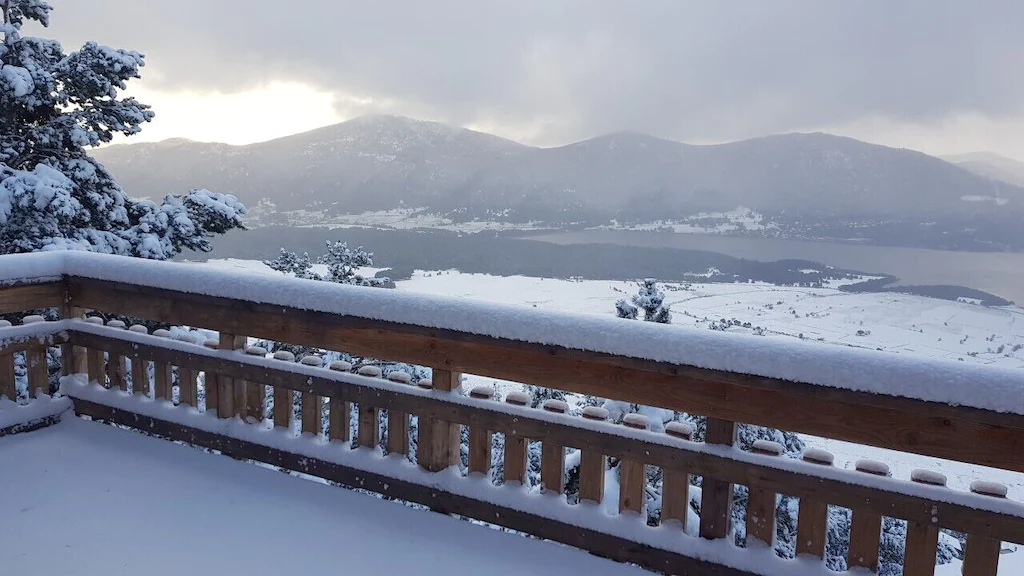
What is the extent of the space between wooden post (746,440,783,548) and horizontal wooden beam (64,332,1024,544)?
0.16ft

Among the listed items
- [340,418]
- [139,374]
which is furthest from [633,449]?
[139,374]

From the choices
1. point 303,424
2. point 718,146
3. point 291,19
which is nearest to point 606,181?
point 718,146

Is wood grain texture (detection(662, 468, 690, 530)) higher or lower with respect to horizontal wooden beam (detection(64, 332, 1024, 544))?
lower

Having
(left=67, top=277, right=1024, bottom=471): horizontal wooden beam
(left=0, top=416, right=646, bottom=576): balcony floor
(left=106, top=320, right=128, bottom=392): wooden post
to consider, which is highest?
(left=67, top=277, right=1024, bottom=471): horizontal wooden beam

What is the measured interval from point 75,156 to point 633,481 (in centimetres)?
942

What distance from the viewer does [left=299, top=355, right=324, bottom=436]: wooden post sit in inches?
119

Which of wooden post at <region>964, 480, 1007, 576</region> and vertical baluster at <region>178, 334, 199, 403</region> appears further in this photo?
vertical baluster at <region>178, 334, 199, 403</region>

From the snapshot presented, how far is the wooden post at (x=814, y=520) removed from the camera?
2.09m

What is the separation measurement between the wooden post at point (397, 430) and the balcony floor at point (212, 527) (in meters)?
0.25

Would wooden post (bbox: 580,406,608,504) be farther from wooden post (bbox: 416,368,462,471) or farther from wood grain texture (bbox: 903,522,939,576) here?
wood grain texture (bbox: 903,522,939,576)

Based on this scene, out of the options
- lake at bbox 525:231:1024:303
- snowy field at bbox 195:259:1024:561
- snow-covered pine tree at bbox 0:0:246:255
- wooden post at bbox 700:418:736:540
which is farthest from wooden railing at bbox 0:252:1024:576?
lake at bbox 525:231:1024:303

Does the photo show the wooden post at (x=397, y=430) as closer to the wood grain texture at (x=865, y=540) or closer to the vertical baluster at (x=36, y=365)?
the wood grain texture at (x=865, y=540)

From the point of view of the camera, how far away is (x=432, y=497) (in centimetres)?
277

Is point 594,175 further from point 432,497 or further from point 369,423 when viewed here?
point 432,497
